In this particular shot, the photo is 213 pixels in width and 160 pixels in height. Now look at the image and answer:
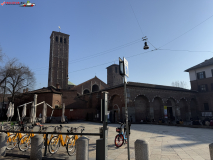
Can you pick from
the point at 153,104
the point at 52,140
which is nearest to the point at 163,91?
the point at 153,104

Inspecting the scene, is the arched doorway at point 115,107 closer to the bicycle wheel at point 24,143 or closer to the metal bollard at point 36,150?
the bicycle wheel at point 24,143

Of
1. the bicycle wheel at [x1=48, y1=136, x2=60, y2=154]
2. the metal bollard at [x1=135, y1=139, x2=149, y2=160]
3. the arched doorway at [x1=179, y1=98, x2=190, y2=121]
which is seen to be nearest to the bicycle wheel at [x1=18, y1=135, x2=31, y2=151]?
the bicycle wheel at [x1=48, y1=136, x2=60, y2=154]

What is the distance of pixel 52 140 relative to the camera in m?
6.21

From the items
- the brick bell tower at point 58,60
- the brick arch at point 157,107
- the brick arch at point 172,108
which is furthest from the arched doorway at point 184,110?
the brick bell tower at point 58,60

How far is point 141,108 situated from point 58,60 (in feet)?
120

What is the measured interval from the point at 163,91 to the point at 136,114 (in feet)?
24.0

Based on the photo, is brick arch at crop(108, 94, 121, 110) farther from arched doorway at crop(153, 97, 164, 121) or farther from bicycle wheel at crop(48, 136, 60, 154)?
bicycle wheel at crop(48, 136, 60, 154)

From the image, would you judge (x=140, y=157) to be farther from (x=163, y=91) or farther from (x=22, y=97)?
(x=22, y=97)

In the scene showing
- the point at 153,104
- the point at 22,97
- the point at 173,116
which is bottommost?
the point at 173,116

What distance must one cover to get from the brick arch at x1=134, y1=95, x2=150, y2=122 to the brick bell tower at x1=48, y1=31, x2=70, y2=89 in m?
32.0

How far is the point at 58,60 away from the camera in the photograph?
50.4 m

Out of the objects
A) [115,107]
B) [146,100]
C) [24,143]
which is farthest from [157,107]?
[24,143]

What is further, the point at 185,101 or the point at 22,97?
the point at 22,97

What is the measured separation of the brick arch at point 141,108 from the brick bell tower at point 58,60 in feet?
105
